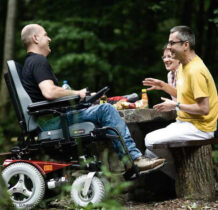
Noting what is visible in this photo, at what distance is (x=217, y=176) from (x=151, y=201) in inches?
50.3

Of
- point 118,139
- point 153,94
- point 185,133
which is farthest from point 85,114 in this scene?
point 153,94

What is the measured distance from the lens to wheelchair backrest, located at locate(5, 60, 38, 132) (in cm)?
416

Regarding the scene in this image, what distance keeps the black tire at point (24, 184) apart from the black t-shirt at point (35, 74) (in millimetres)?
735

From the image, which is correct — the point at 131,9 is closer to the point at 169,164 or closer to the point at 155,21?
the point at 155,21

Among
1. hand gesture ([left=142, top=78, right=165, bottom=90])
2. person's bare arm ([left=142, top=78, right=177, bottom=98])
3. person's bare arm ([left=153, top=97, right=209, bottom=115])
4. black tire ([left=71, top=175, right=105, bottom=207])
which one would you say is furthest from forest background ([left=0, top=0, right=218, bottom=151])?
black tire ([left=71, top=175, right=105, bottom=207])

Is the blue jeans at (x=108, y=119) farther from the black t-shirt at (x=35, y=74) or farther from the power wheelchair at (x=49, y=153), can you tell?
the black t-shirt at (x=35, y=74)

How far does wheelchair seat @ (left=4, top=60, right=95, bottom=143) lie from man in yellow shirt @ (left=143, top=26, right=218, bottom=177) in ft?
2.54

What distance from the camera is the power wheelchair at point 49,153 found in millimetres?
3941

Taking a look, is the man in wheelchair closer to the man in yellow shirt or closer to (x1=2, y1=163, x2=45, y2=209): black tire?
the man in yellow shirt

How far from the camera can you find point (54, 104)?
160 inches

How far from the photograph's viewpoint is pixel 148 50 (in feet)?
36.1

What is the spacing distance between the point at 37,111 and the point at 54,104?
18cm

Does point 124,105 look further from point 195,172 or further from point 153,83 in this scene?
point 195,172

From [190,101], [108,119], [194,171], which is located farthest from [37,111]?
[194,171]
